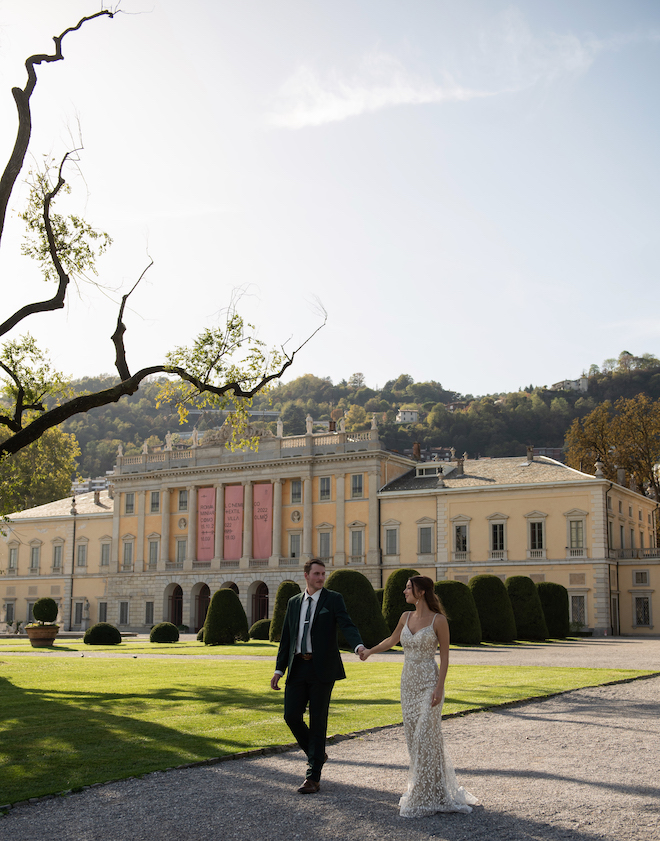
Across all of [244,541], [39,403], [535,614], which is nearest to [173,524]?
[244,541]

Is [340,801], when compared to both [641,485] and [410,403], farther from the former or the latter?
[410,403]

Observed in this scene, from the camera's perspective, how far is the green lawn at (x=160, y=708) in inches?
331

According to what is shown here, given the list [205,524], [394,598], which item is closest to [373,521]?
[205,524]

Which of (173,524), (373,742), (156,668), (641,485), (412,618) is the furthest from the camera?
(173,524)

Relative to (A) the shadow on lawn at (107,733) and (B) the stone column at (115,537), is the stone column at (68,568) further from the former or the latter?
(A) the shadow on lawn at (107,733)

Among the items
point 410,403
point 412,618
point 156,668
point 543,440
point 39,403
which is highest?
point 410,403

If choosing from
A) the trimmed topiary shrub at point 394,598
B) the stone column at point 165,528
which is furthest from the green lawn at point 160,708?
the stone column at point 165,528

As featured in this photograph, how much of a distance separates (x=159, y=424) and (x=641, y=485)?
80.8 meters

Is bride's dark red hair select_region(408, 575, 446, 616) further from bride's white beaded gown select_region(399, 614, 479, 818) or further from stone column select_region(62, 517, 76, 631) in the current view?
stone column select_region(62, 517, 76, 631)

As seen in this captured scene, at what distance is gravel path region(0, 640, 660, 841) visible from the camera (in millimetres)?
6020

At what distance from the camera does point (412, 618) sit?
7332 millimetres

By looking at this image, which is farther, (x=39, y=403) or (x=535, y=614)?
(x=535, y=614)

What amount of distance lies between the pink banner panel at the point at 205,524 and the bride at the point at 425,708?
176 ft

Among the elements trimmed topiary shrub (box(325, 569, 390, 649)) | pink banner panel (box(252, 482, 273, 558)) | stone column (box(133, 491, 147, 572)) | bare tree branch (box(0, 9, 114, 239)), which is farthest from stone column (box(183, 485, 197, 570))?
bare tree branch (box(0, 9, 114, 239))
